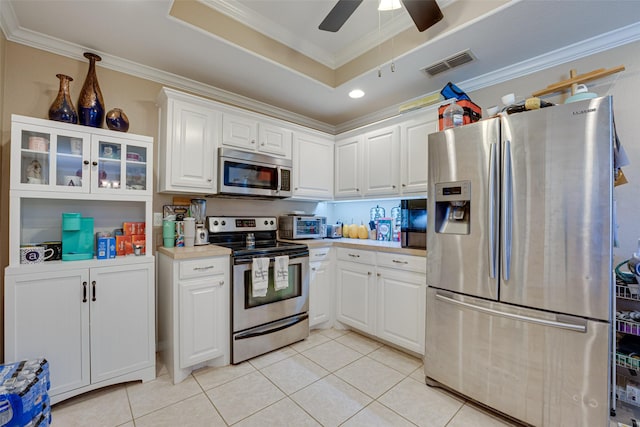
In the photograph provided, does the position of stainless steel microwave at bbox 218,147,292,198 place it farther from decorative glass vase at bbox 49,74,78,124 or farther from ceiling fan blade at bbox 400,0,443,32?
ceiling fan blade at bbox 400,0,443,32

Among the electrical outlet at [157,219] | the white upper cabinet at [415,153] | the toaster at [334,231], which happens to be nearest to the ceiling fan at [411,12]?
the white upper cabinet at [415,153]

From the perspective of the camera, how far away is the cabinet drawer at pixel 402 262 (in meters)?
2.26

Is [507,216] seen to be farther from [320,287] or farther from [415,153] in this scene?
[320,287]

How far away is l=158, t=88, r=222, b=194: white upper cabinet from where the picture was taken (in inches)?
89.7

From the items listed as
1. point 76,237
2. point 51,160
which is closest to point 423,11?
point 51,160

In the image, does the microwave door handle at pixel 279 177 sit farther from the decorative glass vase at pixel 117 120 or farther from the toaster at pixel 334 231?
the decorative glass vase at pixel 117 120

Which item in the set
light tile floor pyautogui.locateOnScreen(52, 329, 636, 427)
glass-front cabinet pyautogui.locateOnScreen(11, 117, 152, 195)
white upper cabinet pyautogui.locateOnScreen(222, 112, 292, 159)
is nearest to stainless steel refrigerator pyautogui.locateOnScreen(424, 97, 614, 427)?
light tile floor pyautogui.locateOnScreen(52, 329, 636, 427)

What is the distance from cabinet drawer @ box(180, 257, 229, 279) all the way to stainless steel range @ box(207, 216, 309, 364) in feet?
0.31

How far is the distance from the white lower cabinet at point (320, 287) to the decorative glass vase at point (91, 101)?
6.82ft

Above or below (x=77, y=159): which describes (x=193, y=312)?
below

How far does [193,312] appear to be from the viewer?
2.08 metres

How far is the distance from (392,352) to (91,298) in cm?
241

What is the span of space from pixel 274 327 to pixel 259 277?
0.53 meters

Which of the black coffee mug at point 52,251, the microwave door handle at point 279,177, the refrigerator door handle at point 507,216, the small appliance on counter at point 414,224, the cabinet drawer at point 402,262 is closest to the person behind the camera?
the refrigerator door handle at point 507,216
